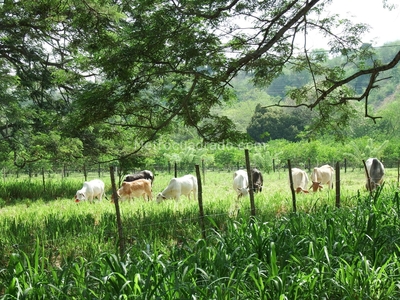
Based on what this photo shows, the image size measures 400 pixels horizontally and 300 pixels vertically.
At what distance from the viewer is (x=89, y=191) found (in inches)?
520

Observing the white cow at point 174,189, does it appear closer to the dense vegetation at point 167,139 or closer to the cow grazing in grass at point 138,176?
the dense vegetation at point 167,139

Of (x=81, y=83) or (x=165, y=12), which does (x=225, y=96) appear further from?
(x=81, y=83)

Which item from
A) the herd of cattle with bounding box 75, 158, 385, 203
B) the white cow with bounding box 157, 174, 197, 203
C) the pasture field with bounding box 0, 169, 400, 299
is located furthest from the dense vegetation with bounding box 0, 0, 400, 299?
the white cow with bounding box 157, 174, 197, 203

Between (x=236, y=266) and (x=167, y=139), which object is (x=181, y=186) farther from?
(x=236, y=266)

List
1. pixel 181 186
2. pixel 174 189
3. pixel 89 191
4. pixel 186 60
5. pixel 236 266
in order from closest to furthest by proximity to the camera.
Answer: pixel 236 266, pixel 186 60, pixel 174 189, pixel 181 186, pixel 89 191

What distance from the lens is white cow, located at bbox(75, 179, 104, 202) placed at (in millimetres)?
12682

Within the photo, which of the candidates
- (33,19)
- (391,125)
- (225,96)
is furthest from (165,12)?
(391,125)

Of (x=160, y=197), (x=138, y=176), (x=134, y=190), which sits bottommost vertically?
(x=160, y=197)

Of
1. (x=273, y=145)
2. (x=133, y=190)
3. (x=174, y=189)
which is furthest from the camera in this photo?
(x=273, y=145)

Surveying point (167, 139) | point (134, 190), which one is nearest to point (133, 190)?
point (134, 190)

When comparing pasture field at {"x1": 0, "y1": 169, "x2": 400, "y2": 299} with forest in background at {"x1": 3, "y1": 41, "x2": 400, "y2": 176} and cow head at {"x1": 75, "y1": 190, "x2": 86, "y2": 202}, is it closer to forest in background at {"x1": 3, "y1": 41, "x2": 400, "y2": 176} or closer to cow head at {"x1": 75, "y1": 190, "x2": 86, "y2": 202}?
forest in background at {"x1": 3, "y1": 41, "x2": 400, "y2": 176}

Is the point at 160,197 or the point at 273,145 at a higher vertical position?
the point at 273,145

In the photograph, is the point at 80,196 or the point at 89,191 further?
the point at 89,191

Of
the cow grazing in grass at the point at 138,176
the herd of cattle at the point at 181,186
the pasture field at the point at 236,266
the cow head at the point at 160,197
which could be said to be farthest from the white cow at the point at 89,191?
the pasture field at the point at 236,266
